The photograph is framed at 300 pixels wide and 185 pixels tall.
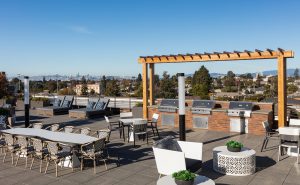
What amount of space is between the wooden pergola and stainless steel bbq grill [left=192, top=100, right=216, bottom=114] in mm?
1872

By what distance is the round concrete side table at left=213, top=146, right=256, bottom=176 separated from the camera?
656 cm

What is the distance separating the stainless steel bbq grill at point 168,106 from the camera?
1345 cm

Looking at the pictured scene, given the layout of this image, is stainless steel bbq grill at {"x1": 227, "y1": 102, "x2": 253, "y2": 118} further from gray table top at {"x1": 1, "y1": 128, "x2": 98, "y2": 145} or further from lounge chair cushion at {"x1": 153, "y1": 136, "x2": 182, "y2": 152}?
gray table top at {"x1": 1, "y1": 128, "x2": 98, "y2": 145}

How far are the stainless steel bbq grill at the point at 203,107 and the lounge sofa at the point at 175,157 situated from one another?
5.79 meters

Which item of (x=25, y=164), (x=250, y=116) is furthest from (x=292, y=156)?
(x=25, y=164)

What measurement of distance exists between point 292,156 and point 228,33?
19251 millimetres

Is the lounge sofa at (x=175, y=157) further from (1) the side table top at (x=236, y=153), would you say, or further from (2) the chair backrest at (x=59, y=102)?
Result: (2) the chair backrest at (x=59, y=102)

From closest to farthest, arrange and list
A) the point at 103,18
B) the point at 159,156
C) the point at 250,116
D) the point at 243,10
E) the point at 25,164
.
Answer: the point at 159,156, the point at 25,164, the point at 250,116, the point at 243,10, the point at 103,18

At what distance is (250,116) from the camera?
1152cm

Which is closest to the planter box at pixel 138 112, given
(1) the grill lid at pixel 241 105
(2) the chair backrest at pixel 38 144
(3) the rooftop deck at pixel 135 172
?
(1) the grill lid at pixel 241 105

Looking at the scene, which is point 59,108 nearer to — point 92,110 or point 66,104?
point 66,104

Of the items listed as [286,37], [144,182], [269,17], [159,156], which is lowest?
[144,182]

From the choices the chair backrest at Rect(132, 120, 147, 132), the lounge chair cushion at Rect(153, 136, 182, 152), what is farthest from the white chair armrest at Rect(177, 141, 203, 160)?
the chair backrest at Rect(132, 120, 147, 132)

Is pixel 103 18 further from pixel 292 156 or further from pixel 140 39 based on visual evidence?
pixel 292 156
